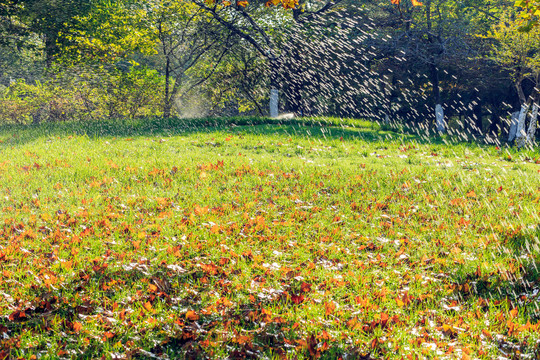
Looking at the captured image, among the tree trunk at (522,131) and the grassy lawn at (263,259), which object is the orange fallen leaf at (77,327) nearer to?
the grassy lawn at (263,259)

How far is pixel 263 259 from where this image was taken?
4.59m

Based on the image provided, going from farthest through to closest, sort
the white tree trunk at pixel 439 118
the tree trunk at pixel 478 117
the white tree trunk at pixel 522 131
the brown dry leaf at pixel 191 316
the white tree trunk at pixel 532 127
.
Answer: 1. the tree trunk at pixel 478 117
2. the white tree trunk at pixel 439 118
3. the white tree trunk at pixel 532 127
4. the white tree trunk at pixel 522 131
5. the brown dry leaf at pixel 191 316

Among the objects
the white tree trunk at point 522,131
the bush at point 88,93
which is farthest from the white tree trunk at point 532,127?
the bush at point 88,93

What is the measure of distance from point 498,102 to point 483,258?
2790cm

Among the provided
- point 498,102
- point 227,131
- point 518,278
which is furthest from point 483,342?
point 498,102

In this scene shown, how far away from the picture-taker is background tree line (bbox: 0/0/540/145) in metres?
17.7

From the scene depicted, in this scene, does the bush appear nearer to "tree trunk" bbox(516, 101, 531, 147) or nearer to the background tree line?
the background tree line

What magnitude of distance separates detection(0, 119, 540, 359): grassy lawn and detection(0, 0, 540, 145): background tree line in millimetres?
10727

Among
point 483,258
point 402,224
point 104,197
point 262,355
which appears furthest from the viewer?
point 104,197

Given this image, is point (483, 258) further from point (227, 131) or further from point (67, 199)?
point (227, 131)

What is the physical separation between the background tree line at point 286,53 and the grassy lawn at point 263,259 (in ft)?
35.2

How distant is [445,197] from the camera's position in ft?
23.6

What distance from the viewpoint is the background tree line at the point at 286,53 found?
17672 mm

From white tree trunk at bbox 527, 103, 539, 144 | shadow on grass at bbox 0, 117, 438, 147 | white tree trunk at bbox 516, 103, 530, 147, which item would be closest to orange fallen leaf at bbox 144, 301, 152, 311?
shadow on grass at bbox 0, 117, 438, 147
